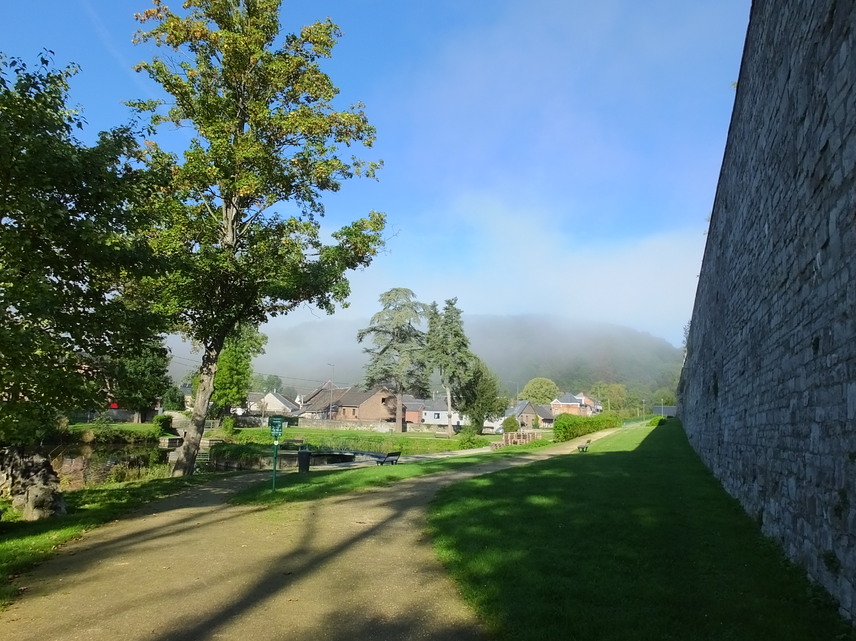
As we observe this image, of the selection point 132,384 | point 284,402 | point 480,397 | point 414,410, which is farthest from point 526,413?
point 132,384

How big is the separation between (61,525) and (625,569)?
846 centimetres

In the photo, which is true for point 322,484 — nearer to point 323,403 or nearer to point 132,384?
point 132,384

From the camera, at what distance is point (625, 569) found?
6.12 metres

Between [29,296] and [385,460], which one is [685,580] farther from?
[385,460]

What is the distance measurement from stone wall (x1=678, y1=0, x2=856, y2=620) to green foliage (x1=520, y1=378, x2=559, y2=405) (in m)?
140

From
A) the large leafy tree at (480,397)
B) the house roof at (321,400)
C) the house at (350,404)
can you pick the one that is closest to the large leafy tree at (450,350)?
the large leafy tree at (480,397)

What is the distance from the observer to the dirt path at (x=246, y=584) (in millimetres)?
4797

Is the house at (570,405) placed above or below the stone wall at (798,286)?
above

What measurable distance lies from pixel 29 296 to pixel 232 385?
175ft

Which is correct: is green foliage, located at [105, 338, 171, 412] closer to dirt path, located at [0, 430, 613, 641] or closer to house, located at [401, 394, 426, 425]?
dirt path, located at [0, 430, 613, 641]

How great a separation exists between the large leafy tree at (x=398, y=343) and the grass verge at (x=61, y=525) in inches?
1832

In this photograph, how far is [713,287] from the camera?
48.3ft

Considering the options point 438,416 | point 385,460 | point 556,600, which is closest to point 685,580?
point 556,600

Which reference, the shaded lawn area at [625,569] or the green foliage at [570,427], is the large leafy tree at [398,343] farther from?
the shaded lawn area at [625,569]
